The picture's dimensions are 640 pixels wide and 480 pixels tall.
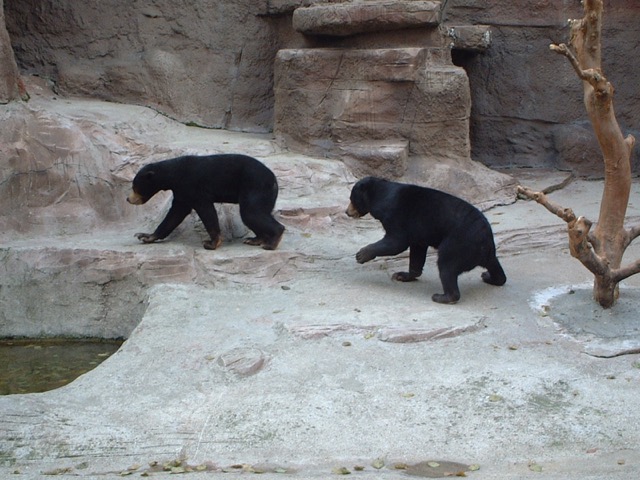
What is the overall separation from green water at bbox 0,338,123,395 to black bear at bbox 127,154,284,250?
1.19 m

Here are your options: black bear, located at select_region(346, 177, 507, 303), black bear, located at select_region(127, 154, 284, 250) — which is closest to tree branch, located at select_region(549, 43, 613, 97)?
black bear, located at select_region(346, 177, 507, 303)

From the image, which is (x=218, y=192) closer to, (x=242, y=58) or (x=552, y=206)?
(x=552, y=206)

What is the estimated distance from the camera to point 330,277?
8.29 m

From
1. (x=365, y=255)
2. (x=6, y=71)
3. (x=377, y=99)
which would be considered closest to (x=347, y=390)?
(x=365, y=255)

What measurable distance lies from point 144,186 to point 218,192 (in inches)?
30.8

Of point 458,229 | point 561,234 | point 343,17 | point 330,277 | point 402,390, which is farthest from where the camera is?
point 343,17

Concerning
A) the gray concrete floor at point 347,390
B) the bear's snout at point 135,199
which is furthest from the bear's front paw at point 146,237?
the gray concrete floor at point 347,390

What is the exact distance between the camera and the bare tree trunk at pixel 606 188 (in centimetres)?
661

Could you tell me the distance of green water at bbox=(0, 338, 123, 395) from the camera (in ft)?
23.9

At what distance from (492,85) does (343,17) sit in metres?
3.00

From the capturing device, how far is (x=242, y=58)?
12.2 m

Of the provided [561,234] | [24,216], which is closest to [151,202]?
[24,216]

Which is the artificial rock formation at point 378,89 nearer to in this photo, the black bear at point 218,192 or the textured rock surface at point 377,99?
the textured rock surface at point 377,99

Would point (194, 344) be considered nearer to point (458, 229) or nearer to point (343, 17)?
point (458, 229)
